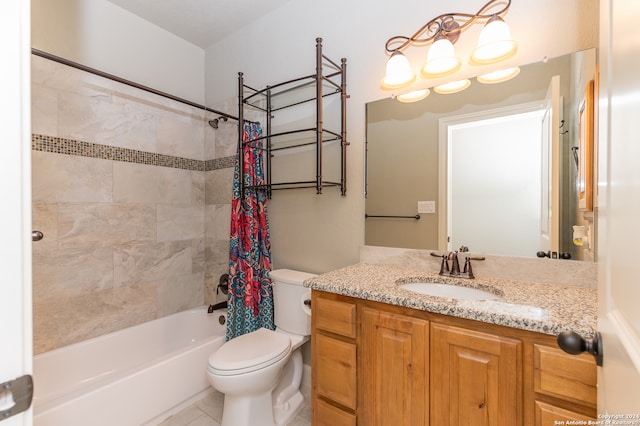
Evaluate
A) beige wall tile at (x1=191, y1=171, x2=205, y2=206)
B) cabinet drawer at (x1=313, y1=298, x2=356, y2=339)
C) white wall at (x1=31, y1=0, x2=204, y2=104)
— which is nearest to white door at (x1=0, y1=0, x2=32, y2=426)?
cabinet drawer at (x1=313, y1=298, x2=356, y2=339)

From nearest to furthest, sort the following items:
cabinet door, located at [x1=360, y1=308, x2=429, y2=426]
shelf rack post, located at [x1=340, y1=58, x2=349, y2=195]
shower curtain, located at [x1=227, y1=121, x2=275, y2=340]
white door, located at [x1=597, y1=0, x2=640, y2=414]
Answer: white door, located at [x1=597, y1=0, x2=640, y2=414], cabinet door, located at [x1=360, y1=308, x2=429, y2=426], shelf rack post, located at [x1=340, y1=58, x2=349, y2=195], shower curtain, located at [x1=227, y1=121, x2=275, y2=340]

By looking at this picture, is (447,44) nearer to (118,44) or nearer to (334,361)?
(334,361)

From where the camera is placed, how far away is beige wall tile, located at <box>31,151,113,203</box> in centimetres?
170

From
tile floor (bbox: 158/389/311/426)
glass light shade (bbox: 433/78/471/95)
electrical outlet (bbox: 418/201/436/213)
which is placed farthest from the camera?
tile floor (bbox: 158/389/311/426)

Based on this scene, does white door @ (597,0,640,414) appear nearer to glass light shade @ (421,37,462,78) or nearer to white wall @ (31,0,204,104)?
glass light shade @ (421,37,462,78)

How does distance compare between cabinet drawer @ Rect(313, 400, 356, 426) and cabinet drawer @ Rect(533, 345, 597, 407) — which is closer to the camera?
cabinet drawer @ Rect(533, 345, 597, 407)

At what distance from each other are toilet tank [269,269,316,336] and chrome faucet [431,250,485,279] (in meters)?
0.78

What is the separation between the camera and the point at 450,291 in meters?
1.36

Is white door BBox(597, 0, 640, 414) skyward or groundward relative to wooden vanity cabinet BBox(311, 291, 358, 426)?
skyward

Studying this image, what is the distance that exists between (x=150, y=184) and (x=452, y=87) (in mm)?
2211

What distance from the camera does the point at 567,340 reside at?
0.60m

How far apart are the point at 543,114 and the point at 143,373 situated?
2.40 meters

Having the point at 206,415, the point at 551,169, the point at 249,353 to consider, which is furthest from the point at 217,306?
the point at 551,169

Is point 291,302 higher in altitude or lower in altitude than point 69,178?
lower
